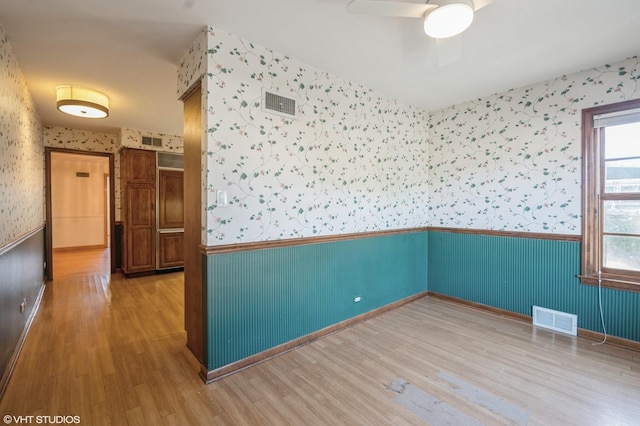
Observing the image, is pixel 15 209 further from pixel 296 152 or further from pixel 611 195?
pixel 611 195

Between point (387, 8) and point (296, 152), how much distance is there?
133 centimetres

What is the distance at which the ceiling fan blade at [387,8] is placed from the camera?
149 cm

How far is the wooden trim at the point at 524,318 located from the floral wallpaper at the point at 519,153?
965 millimetres

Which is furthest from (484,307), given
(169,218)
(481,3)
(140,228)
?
(140,228)

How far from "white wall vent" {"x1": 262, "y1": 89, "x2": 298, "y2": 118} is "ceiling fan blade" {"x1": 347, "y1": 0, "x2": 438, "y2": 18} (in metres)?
1.05

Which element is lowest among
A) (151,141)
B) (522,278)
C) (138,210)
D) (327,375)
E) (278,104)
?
(327,375)

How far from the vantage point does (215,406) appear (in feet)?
6.05

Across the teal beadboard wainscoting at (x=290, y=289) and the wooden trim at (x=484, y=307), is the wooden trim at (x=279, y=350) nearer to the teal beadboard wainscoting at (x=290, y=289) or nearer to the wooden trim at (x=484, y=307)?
the teal beadboard wainscoting at (x=290, y=289)

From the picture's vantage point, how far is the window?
2650 millimetres

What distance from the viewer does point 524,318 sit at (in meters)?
3.22

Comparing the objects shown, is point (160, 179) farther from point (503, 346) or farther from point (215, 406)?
point (503, 346)

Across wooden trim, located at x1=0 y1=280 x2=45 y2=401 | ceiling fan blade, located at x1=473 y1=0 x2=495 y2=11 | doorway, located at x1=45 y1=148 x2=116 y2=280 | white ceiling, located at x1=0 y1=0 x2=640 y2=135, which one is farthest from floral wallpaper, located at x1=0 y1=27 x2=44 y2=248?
doorway, located at x1=45 y1=148 x2=116 y2=280

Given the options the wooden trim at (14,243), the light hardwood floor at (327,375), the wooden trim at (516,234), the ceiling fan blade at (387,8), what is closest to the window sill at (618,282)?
the wooden trim at (516,234)

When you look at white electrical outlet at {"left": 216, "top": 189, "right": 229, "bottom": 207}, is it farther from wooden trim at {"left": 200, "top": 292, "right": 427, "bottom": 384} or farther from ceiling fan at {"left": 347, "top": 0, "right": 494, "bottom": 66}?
ceiling fan at {"left": 347, "top": 0, "right": 494, "bottom": 66}
